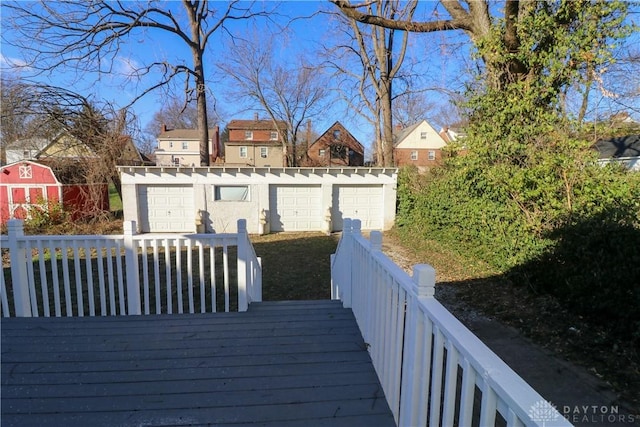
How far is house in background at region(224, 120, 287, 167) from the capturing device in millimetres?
30375

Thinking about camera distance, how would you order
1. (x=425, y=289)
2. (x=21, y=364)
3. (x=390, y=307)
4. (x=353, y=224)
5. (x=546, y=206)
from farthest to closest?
(x=546, y=206) → (x=353, y=224) → (x=21, y=364) → (x=390, y=307) → (x=425, y=289)

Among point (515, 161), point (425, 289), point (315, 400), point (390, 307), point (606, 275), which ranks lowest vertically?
point (315, 400)

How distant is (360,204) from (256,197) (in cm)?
401

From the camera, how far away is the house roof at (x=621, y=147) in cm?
1391

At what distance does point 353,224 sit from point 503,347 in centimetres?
233

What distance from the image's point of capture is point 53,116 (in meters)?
11.3

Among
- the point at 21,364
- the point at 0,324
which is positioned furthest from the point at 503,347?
the point at 0,324

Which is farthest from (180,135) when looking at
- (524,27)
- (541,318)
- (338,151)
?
(541,318)

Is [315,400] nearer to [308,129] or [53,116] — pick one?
[53,116]

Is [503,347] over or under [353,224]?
under

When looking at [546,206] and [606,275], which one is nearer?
[606,275]

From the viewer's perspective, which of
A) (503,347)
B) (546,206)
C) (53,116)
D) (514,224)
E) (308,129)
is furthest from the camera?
(308,129)

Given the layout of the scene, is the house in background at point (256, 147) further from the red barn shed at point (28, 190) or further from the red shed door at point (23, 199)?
the red shed door at point (23, 199)

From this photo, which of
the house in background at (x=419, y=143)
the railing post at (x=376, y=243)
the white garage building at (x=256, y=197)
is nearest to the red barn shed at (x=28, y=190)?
the white garage building at (x=256, y=197)
